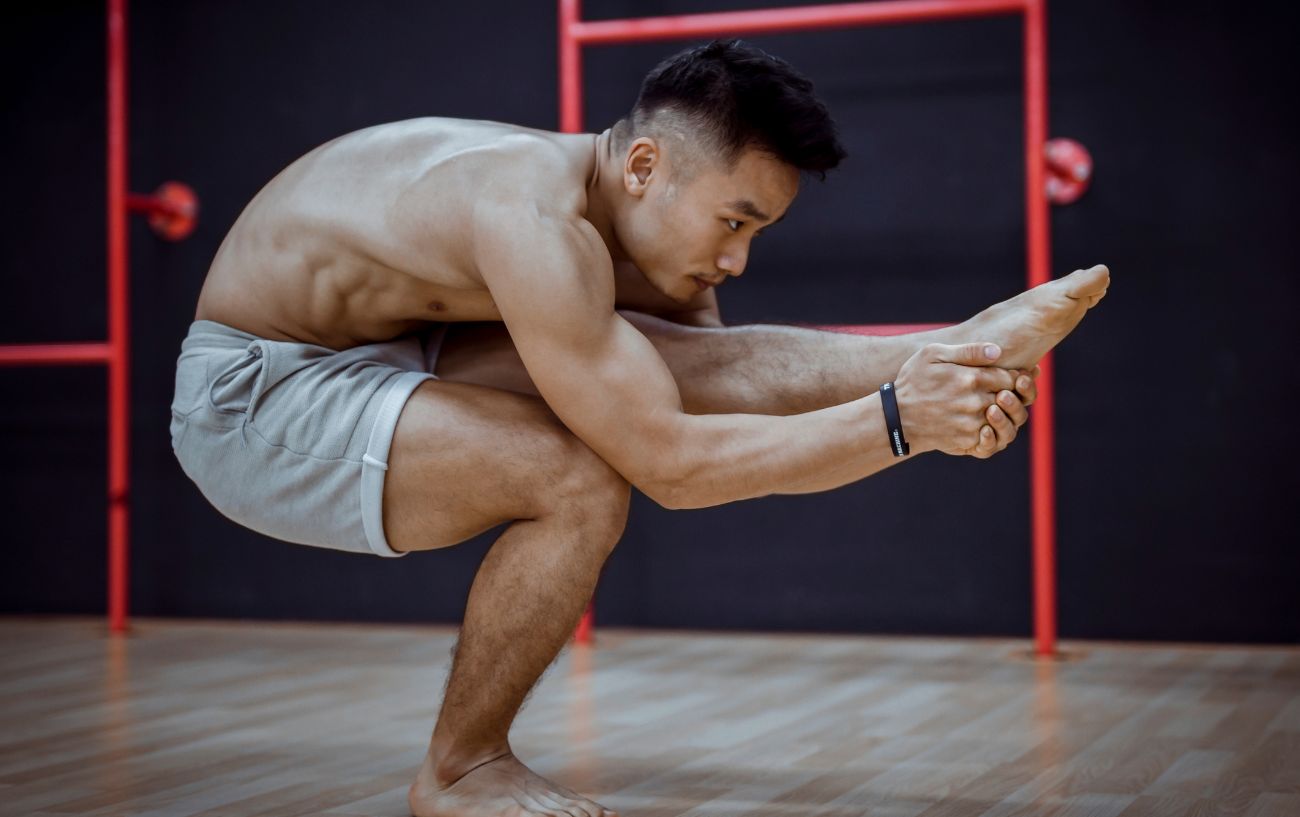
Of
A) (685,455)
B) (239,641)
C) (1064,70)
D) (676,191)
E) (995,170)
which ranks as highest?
(1064,70)

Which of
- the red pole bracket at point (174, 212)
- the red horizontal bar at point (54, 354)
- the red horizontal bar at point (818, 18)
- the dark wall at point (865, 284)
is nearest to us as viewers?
the red horizontal bar at point (818, 18)

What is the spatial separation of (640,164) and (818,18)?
1.26 m

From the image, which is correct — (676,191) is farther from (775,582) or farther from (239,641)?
(239,641)

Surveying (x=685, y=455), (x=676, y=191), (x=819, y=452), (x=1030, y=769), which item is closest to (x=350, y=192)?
(x=676, y=191)

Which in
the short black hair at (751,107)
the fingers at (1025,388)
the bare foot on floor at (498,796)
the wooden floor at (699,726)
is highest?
the short black hair at (751,107)

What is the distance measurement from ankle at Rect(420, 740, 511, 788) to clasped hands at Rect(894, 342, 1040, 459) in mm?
572

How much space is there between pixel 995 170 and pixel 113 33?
6.54 ft

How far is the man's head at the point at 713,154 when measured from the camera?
165 centimetres

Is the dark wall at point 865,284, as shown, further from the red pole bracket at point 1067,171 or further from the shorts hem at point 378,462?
the shorts hem at point 378,462

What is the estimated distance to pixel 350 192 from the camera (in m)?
1.74

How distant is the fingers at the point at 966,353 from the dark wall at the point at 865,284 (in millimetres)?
1530

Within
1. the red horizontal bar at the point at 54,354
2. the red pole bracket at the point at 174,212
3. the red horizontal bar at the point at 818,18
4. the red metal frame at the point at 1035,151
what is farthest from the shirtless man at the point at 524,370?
the red pole bracket at the point at 174,212

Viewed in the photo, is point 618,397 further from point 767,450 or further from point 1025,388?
point 1025,388

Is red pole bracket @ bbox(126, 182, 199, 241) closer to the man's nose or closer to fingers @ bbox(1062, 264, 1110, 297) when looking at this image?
the man's nose
